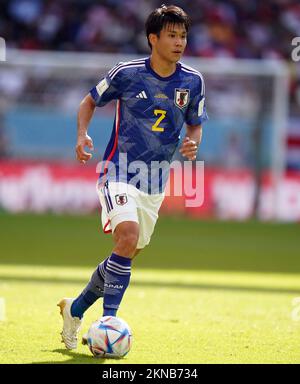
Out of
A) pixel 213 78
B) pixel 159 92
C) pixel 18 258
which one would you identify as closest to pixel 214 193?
pixel 213 78

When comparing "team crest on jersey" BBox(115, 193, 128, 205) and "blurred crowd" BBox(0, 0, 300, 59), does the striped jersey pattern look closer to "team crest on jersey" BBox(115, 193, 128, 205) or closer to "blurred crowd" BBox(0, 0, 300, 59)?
"team crest on jersey" BBox(115, 193, 128, 205)

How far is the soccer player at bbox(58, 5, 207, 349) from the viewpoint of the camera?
673cm

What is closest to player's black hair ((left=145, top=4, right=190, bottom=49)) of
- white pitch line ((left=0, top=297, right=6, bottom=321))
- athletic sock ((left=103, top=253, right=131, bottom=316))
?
athletic sock ((left=103, top=253, right=131, bottom=316))

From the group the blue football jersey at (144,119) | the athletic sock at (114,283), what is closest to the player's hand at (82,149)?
the blue football jersey at (144,119)

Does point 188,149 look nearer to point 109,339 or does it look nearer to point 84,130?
point 84,130

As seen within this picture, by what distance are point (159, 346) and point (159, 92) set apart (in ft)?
6.15

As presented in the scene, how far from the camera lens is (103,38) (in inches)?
922

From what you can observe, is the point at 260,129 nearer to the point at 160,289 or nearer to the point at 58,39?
the point at 58,39

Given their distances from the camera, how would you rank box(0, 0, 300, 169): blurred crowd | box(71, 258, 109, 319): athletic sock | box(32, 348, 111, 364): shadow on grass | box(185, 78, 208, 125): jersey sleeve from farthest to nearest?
box(0, 0, 300, 169): blurred crowd, box(185, 78, 208, 125): jersey sleeve, box(71, 258, 109, 319): athletic sock, box(32, 348, 111, 364): shadow on grass

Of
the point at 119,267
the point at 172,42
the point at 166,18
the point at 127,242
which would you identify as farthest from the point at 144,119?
the point at 119,267

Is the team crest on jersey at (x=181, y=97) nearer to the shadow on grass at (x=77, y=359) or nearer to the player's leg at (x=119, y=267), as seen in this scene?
the player's leg at (x=119, y=267)

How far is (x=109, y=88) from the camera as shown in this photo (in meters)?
7.00

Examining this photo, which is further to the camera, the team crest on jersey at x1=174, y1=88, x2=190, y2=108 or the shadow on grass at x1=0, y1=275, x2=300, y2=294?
the shadow on grass at x1=0, y1=275, x2=300, y2=294

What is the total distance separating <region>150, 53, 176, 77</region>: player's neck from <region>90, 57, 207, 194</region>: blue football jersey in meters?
0.03
